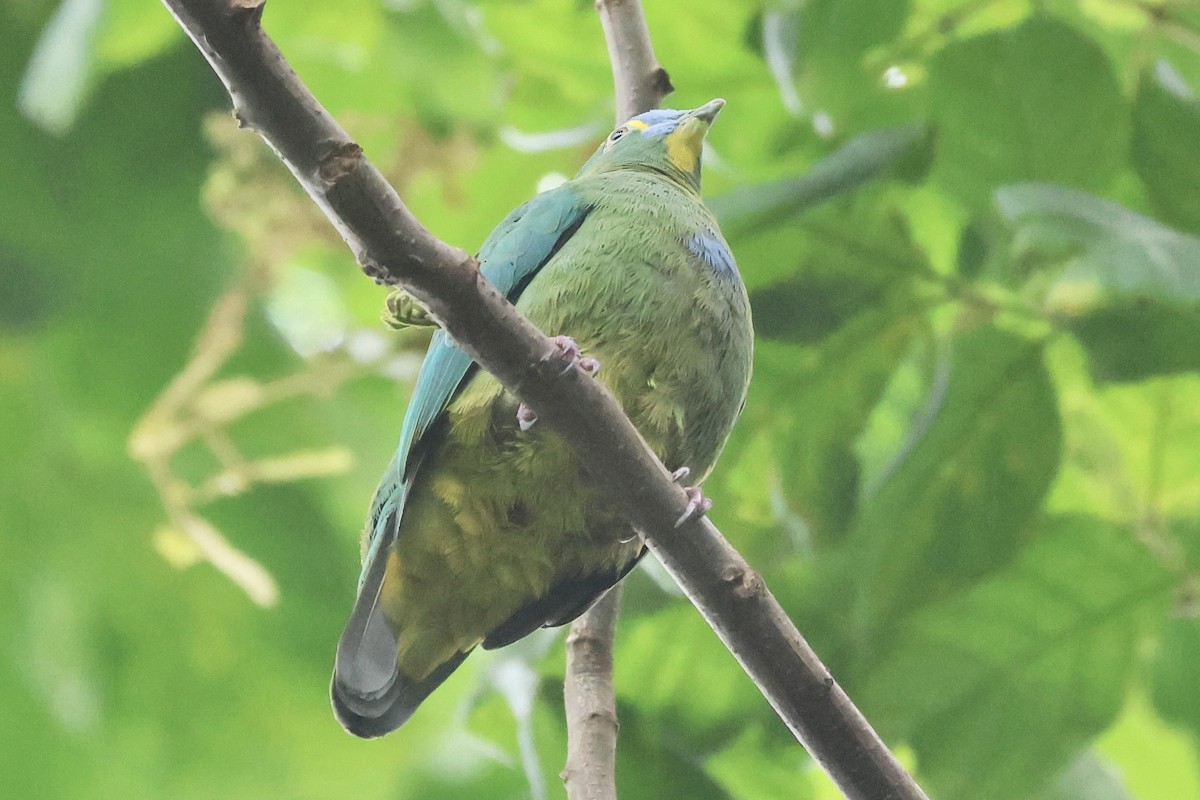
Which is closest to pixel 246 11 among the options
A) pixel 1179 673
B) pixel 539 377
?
pixel 539 377

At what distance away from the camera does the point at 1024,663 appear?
2.17 metres

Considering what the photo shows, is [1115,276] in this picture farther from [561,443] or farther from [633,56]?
[633,56]

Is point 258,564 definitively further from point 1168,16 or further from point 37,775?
point 1168,16

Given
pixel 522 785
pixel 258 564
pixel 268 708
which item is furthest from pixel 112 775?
pixel 522 785

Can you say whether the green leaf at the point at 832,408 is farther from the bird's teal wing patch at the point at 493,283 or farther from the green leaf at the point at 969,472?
the bird's teal wing patch at the point at 493,283

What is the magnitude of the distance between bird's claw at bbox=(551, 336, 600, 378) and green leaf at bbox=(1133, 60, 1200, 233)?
3.30 feet

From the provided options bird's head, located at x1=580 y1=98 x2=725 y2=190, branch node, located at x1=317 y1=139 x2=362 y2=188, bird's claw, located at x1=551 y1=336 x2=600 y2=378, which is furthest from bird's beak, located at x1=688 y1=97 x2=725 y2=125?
branch node, located at x1=317 y1=139 x2=362 y2=188

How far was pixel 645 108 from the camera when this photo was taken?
84.9 inches

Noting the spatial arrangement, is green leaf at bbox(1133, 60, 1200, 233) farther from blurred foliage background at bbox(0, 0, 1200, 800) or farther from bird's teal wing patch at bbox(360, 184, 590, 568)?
bird's teal wing patch at bbox(360, 184, 590, 568)

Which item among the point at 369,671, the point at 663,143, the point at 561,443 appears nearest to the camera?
the point at 561,443

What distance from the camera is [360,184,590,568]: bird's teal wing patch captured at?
1820 mm

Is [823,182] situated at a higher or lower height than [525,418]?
lower

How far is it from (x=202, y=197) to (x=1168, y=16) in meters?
2.00

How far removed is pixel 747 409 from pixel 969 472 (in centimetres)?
38
